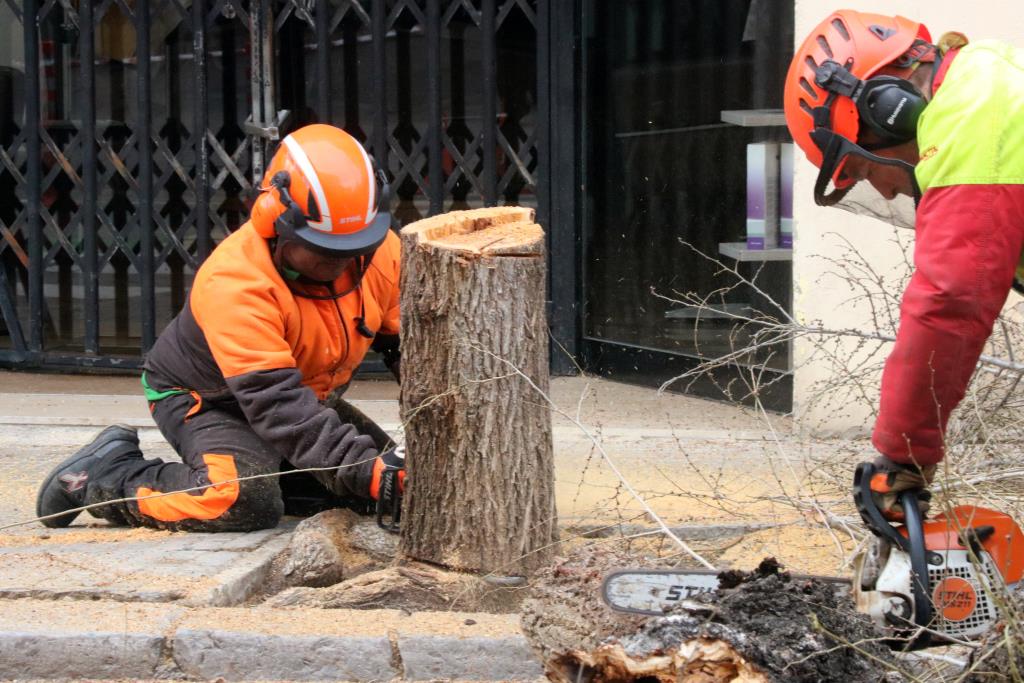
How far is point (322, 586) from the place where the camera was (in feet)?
13.5

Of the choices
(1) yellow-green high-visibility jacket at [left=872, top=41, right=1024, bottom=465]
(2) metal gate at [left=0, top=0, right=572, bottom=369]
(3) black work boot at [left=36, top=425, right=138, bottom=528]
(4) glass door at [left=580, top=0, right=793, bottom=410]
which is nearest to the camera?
(1) yellow-green high-visibility jacket at [left=872, top=41, right=1024, bottom=465]

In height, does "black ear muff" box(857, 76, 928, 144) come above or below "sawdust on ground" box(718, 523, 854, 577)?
above

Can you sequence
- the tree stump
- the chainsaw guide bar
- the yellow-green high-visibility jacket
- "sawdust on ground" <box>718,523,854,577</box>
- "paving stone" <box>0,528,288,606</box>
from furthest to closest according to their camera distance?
1. "sawdust on ground" <box>718,523,854,577</box>
2. the tree stump
3. "paving stone" <box>0,528,288,606</box>
4. the chainsaw guide bar
5. the yellow-green high-visibility jacket

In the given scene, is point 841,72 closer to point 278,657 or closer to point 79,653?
point 278,657

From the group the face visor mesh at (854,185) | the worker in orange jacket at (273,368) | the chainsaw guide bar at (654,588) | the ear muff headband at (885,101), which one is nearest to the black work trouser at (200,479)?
the worker in orange jacket at (273,368)

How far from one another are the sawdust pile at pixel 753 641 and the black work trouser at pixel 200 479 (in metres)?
1.78

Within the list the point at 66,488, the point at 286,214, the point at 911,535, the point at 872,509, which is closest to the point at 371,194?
the point at 286,214

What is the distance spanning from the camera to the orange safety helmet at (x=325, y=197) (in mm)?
4340

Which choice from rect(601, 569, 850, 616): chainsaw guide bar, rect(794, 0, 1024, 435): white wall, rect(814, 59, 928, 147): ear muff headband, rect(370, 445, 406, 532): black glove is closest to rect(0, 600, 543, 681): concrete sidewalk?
rect(601, 569, 850, 616): chainsaw guide bar

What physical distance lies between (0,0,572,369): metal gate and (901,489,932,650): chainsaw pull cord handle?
4288mm

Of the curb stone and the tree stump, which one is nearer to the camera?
the curb stone

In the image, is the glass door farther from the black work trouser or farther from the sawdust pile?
the sawdust pile

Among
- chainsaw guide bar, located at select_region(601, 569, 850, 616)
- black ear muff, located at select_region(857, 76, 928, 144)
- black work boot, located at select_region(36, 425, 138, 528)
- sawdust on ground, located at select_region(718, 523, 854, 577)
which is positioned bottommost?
sawdust on ground, located at select_region(718, 523, 854, 577)

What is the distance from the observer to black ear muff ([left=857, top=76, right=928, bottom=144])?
2930 mm
